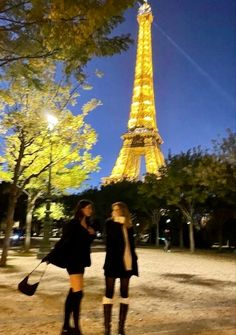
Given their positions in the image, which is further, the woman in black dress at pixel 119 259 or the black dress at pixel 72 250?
the woman in black dress at pixel 119 259

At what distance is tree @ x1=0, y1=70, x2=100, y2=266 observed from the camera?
14141 millimetres

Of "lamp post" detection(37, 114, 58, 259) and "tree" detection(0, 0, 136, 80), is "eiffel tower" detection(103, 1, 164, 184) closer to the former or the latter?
"lamp post" detection(37, 114, 58, 259)

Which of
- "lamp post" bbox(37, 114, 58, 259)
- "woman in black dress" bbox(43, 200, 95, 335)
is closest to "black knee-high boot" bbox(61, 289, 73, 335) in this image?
"woman in black dress" bbox(43, 200, 95, 335)

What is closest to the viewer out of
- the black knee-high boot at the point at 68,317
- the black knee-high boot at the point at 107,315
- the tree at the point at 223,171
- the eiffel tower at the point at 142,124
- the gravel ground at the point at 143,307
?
the black knee-high boot at the point at 68,317

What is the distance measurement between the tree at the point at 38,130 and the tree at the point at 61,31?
4.48 m

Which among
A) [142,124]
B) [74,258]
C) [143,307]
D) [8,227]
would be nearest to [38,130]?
[8,227]

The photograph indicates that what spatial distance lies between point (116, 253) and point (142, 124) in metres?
69.7

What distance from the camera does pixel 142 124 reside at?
244ft

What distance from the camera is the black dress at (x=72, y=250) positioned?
515cm

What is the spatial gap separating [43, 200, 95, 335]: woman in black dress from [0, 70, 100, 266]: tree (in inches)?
280

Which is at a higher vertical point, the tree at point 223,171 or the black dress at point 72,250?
the tree at point 223,171

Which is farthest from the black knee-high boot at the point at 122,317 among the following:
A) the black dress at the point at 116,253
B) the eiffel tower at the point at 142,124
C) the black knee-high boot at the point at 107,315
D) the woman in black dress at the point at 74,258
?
the eiffel tower at the point at 142,124

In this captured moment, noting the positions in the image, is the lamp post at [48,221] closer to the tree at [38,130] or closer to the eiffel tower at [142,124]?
the tree at [38,130]

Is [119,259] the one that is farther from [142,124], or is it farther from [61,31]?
[142,124]
